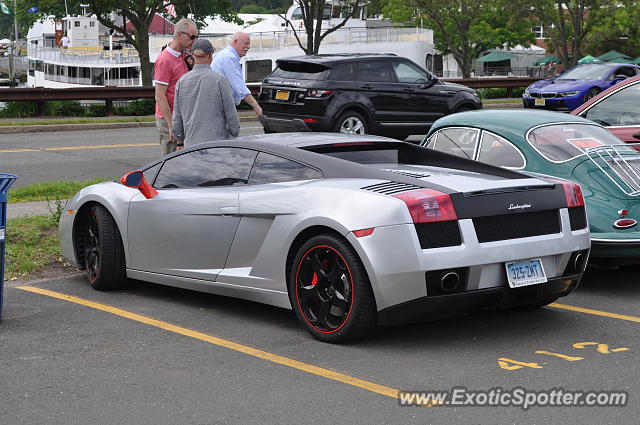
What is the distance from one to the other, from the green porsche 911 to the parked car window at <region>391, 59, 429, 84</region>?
9.21 meters

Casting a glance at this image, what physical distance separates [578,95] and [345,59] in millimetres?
10263

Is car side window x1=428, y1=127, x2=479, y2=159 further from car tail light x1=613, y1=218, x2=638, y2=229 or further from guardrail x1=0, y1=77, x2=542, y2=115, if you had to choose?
guardrail x1=0, y1=77, x2=542, y2=115

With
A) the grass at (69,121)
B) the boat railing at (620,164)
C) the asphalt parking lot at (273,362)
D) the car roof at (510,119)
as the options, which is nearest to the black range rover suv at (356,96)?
the car roof at (510,119)

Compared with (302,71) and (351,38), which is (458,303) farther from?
(351,38)

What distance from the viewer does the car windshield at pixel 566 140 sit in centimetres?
845

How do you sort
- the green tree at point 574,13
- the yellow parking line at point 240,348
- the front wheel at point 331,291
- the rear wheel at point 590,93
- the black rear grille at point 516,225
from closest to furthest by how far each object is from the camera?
the yellow parking line at point 240,348 < the front wheel at point 331,291 < the black rear grille at point 516,225 < the rear wheel at point 590,93 < the green tree at point 574,13

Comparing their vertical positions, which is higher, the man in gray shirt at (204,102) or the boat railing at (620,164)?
the man in gray shirt at (204,102)

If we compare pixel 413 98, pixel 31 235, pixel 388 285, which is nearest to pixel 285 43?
pixel 413 98

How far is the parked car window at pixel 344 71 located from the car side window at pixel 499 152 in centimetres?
873

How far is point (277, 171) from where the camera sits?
6902 mm

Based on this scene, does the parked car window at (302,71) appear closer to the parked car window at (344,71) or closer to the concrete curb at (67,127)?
the parked car window at (344,71)

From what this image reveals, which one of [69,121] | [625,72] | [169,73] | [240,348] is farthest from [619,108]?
[625,72]

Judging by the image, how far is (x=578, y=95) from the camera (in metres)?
26.0

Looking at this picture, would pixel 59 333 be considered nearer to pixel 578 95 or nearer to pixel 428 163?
pixel 428 163
